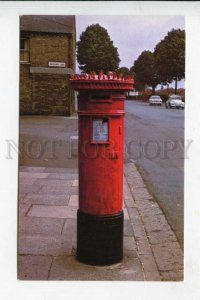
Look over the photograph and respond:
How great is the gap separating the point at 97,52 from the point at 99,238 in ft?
10.8

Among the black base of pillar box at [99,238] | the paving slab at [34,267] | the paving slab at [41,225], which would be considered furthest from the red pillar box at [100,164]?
the paving slab at [41,225]

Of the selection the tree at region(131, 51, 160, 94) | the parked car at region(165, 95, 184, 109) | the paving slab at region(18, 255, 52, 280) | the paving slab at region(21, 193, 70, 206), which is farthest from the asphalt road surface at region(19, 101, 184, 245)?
the paving slab at region(18, 255, 52, 280)

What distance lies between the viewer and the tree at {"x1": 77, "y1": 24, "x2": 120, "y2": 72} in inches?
148

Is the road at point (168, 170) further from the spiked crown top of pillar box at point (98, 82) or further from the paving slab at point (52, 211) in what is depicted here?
the paving slab at point (52, 211)

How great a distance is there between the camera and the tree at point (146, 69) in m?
4.74

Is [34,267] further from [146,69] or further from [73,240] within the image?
[146,69]

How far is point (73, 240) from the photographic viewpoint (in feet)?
13.4

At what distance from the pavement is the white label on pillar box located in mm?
671

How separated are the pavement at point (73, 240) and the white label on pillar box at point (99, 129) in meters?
0.67

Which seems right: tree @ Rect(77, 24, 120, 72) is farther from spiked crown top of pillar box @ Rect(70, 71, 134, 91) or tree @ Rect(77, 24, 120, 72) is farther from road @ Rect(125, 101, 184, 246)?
road @ Rect(125, 101, 184, 246)

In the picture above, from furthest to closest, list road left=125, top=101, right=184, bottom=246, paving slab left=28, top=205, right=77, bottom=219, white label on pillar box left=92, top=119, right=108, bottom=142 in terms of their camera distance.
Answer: paving slab left=28, top=205, right=77, bottom=219
road left=125, top=101, right=184, bottom=246
white label on pillar box left=92, top=119, right=108, bottom=142

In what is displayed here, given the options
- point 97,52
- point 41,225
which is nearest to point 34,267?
point 41,225

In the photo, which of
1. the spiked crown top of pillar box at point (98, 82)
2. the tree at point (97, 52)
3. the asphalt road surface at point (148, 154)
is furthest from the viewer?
the asphalt road surface at point (148, 154)
